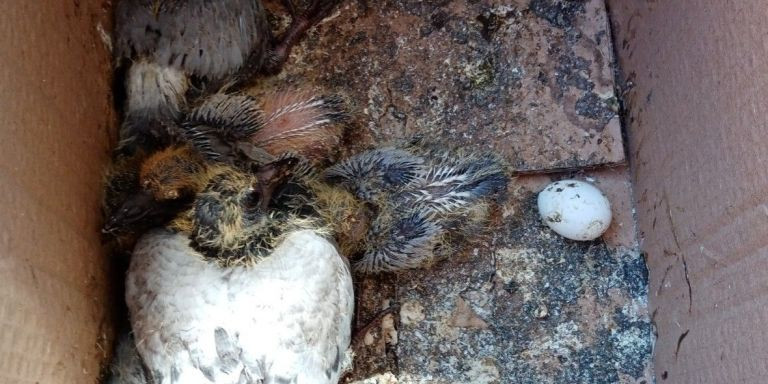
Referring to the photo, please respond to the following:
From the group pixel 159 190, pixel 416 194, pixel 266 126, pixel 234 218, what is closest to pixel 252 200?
pixel 234 218

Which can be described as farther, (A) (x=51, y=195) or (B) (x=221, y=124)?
(B) (x=221, y=124)

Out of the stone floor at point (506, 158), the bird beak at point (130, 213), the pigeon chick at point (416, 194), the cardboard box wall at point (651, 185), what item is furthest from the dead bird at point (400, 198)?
the cardboard box wall at point (651, 185)

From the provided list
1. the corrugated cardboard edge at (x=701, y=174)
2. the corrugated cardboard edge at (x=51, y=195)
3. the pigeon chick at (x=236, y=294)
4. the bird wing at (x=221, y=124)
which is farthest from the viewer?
the bird wing at (x=221, y=124)

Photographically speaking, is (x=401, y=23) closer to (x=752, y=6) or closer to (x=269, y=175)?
(x=269, y=175)

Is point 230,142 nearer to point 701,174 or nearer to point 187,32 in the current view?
point 187,32

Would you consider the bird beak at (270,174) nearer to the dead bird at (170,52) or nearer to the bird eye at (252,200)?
the bird eye at (252,200)

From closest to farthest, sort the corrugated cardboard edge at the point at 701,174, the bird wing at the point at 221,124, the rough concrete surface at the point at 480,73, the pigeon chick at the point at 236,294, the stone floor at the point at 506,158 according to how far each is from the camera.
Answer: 1. the corrugated cardboard edge at the point at 701,174
2. the pigeon chick at the point at 236,294
3. the bird wing at the point at 221,124
4. the stone floor at the point at 506,158
5. the rough concrete surface at the point at 480,73

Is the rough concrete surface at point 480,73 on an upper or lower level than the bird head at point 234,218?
upper
